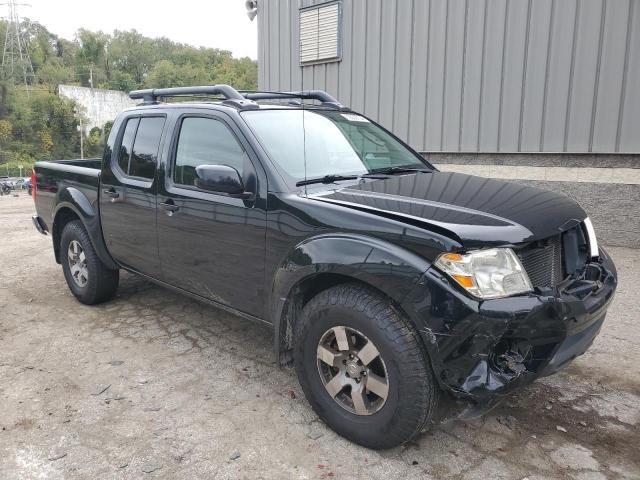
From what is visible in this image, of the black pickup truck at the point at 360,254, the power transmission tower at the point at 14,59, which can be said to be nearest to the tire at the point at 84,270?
the black pickup truck at the point at 360,254

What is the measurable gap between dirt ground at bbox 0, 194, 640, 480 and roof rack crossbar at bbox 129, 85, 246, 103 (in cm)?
191

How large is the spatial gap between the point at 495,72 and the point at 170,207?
5.36 metres

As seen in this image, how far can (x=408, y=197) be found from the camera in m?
2.82

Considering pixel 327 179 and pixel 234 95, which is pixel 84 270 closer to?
pixel 234 95

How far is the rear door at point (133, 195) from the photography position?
13.1 feet

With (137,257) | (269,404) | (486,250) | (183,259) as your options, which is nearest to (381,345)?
(486,250)

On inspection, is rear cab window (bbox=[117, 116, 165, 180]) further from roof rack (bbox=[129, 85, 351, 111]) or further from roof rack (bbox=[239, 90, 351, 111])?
roof rack (bbox=[239, 90, 351, 111])

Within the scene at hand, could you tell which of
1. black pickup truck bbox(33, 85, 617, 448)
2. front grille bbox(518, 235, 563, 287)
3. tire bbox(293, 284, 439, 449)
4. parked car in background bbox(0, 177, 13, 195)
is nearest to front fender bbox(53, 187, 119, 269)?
black pickup truck bbox(33, 85, 617, 448)

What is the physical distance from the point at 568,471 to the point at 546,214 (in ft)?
4.20

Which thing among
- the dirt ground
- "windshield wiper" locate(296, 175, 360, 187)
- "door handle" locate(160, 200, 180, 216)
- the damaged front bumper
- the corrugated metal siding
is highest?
the corrugated metal siding

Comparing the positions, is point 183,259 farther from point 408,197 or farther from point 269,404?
point 408,197

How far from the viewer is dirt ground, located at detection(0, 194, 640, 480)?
262cm

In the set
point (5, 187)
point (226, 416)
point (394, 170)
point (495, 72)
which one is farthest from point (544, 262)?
point (5, 187)

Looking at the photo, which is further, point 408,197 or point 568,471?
point 408,197
